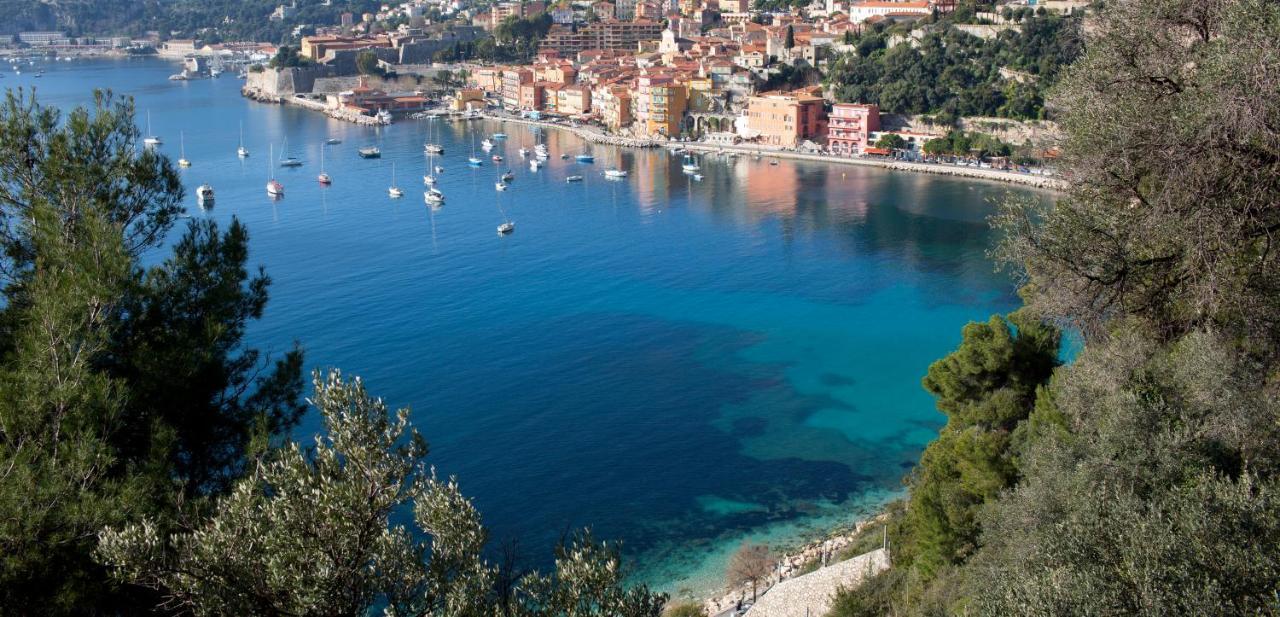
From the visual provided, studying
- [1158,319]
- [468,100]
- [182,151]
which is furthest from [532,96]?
[1158,319]

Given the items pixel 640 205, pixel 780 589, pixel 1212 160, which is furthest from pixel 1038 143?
pixel 640 205

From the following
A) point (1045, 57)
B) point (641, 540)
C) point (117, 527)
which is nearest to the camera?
point (117, 527)

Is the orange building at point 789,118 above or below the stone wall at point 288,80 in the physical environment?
below

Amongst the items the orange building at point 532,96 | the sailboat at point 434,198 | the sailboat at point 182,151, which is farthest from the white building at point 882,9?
the sailboat at point 182,151

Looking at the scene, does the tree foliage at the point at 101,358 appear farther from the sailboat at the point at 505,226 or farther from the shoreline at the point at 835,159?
the shoreline at the point at 835,159

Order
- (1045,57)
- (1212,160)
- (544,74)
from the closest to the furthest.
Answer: (1212,160), (1045,57), (544,74)

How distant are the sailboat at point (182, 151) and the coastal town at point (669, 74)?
7497 millimetres

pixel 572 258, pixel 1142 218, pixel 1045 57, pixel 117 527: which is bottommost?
pixel 572 258

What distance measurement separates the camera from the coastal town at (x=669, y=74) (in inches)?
1193

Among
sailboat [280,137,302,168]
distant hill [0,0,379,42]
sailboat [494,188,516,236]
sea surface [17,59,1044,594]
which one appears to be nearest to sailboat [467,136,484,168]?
sea surface [17,59,1044,594]

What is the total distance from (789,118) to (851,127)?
2.11 m

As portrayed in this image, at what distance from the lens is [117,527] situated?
11.0 ft

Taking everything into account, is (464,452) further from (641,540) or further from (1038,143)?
(1038,143)

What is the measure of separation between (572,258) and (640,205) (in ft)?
17.7
